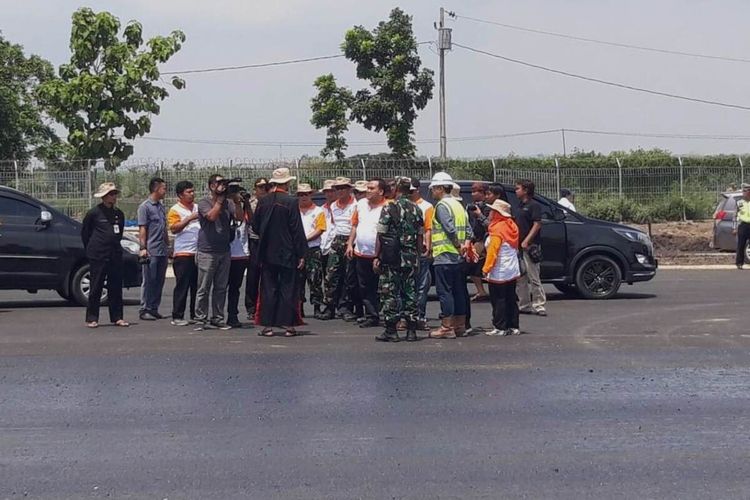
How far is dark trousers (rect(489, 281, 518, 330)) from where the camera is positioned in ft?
41.0

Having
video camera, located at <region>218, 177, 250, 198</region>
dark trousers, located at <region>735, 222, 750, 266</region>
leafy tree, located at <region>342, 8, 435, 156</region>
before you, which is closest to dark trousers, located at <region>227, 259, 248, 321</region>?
video camera, located at <region>218, 177, 250, 198</region>

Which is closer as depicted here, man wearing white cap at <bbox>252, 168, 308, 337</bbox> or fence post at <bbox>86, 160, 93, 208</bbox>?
man wearing white cap at <bbox>252, 168, 308, 337</bbox>

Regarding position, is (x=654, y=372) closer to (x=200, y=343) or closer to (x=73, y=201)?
(x=200, y=343)

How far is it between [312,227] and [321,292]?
87 cm

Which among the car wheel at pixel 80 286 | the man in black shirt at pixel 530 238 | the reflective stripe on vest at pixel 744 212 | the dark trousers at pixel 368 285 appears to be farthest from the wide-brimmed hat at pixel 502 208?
the reflective stripe on vest at pixel 744 212

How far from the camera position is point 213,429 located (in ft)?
26.4

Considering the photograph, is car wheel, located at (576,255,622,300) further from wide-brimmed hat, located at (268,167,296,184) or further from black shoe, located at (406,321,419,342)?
wide-brimmed hat, located at (268,167,296,184)

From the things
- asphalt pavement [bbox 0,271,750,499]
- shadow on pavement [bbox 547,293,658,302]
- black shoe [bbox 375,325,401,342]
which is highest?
black shoe [bbox 375,325,401,342]

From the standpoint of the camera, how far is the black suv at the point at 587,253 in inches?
646

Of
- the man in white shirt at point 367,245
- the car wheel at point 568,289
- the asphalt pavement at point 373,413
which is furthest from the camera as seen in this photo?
the car wheel at point 568,289

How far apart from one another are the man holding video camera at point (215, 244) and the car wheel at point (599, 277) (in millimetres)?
5578

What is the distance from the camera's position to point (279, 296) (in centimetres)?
1238

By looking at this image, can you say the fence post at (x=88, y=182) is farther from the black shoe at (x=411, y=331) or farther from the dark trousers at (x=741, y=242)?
the black shoe at (x=411, y=331)

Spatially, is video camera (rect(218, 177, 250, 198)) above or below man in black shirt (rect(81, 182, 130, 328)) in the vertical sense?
above
